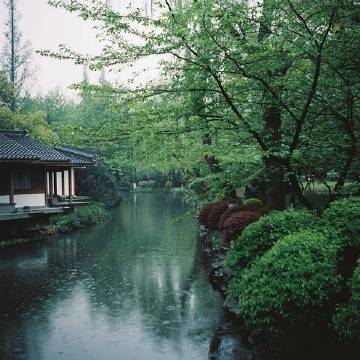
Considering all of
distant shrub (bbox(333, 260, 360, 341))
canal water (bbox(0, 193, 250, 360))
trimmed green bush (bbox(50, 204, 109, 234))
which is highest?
distant shrub (bbox(333, 260, 360, 341))

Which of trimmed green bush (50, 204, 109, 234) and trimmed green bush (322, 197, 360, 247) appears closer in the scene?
trimmed green bush (322, 197, 360, 247)

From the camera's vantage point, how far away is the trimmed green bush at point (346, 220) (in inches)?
244

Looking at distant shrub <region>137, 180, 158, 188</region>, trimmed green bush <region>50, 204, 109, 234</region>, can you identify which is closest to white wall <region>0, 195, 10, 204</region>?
trimmed green bush <region>50, 204, 109, 234</region>

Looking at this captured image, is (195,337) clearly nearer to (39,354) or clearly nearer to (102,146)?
(39,354)

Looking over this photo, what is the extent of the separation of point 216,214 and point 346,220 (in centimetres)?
1155

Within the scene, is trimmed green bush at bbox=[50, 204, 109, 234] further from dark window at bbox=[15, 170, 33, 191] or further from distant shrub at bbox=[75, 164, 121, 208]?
distant shrub at bbox=[75, 164, 121, 208]

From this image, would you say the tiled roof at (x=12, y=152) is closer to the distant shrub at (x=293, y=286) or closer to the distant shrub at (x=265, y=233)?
the distant shrub at (x=265, y=233)

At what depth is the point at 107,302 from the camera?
11.2m

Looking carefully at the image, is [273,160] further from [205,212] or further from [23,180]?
[23,180]

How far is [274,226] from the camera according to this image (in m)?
7.35

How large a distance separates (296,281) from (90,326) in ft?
18.7

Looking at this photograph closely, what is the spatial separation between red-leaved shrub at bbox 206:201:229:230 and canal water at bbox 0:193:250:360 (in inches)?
52.1

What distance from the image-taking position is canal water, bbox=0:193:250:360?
8438 millimetres

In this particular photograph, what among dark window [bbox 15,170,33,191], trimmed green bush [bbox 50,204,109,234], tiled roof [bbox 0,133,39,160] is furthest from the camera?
trimmed green bush [bbox 50,204,109,234]
